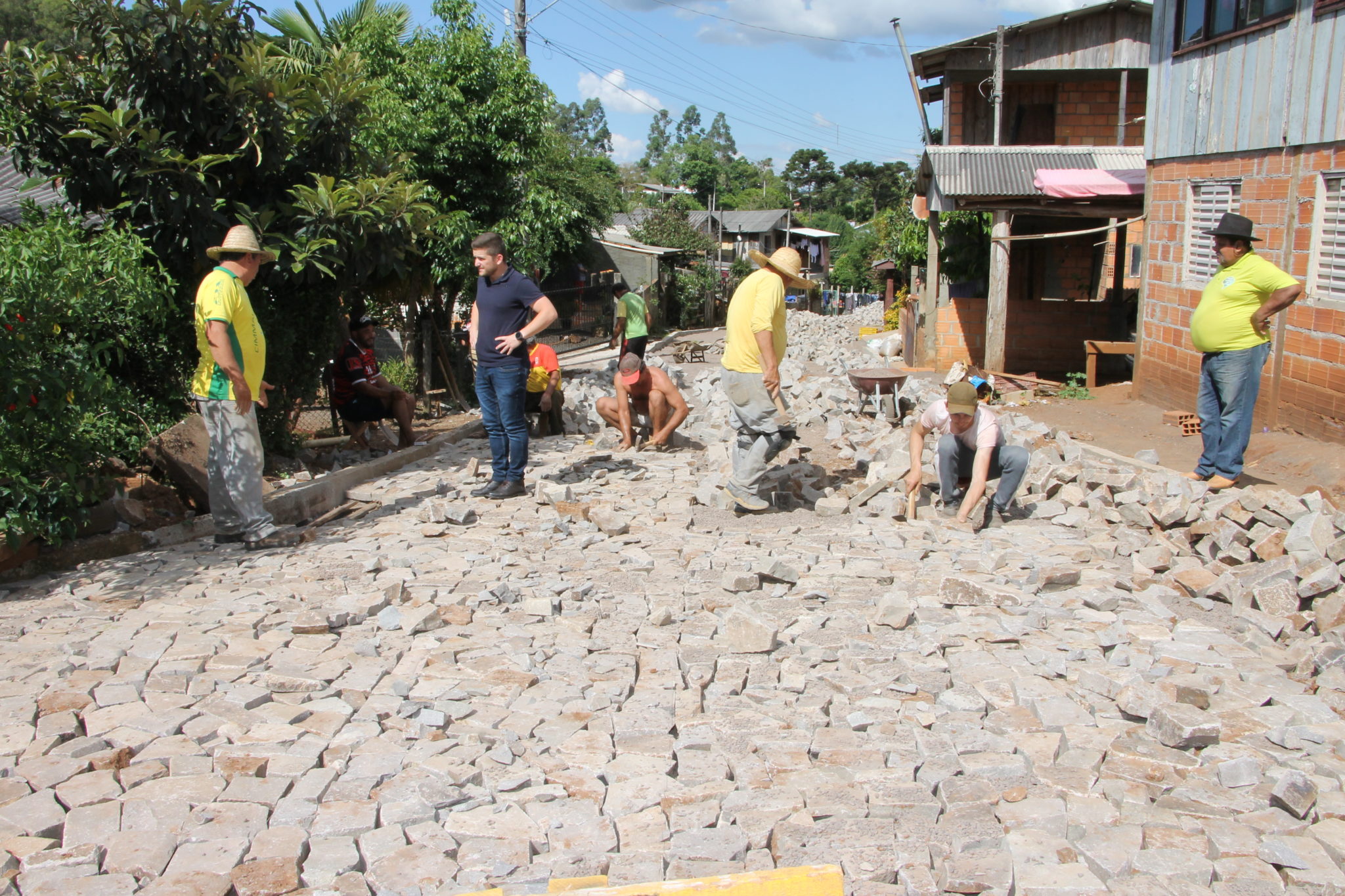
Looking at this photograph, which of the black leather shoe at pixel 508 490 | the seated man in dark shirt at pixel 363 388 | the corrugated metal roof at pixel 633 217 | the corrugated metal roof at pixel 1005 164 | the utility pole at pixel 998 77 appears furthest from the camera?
the corrugated metal roof at pixel 633 217

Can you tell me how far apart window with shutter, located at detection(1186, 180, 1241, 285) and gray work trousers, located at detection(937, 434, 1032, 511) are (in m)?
5.05

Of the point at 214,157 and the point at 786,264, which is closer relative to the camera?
the point at 786,264

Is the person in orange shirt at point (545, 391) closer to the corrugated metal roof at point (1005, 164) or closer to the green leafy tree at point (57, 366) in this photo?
the green leafy tree at point (57, 366)

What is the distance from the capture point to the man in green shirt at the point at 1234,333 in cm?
627

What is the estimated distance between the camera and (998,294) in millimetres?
13516

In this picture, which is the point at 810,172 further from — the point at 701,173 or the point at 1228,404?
the point at 1228,404

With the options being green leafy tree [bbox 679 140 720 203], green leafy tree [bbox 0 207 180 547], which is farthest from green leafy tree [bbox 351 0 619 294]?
green leafy tree [bbox 679 140 720 203]

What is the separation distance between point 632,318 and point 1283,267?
276 inches

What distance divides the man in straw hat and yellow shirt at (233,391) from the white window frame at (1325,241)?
8.11 m

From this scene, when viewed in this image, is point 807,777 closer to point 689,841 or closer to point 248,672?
point 689,841

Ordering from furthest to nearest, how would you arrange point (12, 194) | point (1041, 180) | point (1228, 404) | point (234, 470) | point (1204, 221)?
point (12, 194), point (1041, 180), point (1204, 221), point (1228, 404), point (234, 470)

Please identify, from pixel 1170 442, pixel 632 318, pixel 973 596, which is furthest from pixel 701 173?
pixel 973 596

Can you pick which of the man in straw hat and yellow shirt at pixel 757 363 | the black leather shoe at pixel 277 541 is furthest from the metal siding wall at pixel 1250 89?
the black leather shoe at pixel 277 541

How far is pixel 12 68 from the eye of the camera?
6.43m
